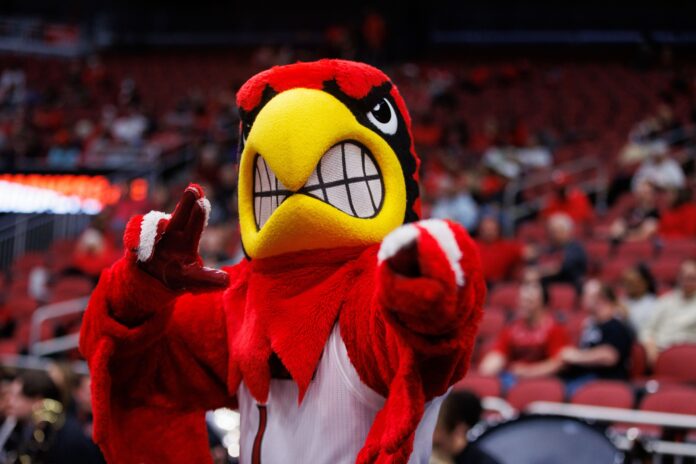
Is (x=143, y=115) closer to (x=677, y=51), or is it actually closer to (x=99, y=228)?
(x=99, y=228)

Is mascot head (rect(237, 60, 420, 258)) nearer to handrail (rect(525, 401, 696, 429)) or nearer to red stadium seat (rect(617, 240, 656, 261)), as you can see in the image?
handrail (rect(525, 401, 696, 429))

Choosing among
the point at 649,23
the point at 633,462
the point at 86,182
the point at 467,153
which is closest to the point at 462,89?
the point at 467,153

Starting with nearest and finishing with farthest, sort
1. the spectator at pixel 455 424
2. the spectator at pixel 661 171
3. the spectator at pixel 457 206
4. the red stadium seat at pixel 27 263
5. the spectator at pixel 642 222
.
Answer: the spectator at pixel 455 424
the spectator at pixel 642 222
the spectator at pixel 457 206
the spectator at pixel 661 171
the red stadium seat at pixel 27 263

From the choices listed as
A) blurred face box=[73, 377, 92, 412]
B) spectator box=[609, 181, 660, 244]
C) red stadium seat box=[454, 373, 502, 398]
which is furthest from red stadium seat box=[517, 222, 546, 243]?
blurred face box=[73, 377, 92, 412]

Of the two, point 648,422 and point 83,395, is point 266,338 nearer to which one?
point 648,422

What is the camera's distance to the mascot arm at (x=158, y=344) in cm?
147

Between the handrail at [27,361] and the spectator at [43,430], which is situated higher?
the spectator at [43,430]

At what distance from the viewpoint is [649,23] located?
14.7 m

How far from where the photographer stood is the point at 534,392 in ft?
13.5

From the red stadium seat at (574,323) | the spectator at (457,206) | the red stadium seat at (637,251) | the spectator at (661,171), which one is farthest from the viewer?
the spectator at (661,171)

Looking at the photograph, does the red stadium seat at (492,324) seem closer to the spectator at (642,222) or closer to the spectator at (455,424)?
the spectator at (642,222)

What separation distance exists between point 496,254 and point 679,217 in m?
1.34

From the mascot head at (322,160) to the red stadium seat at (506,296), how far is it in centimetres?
418

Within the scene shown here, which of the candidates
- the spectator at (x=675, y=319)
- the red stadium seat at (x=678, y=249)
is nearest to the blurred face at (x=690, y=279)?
the spectator at (x=675, y=319)
